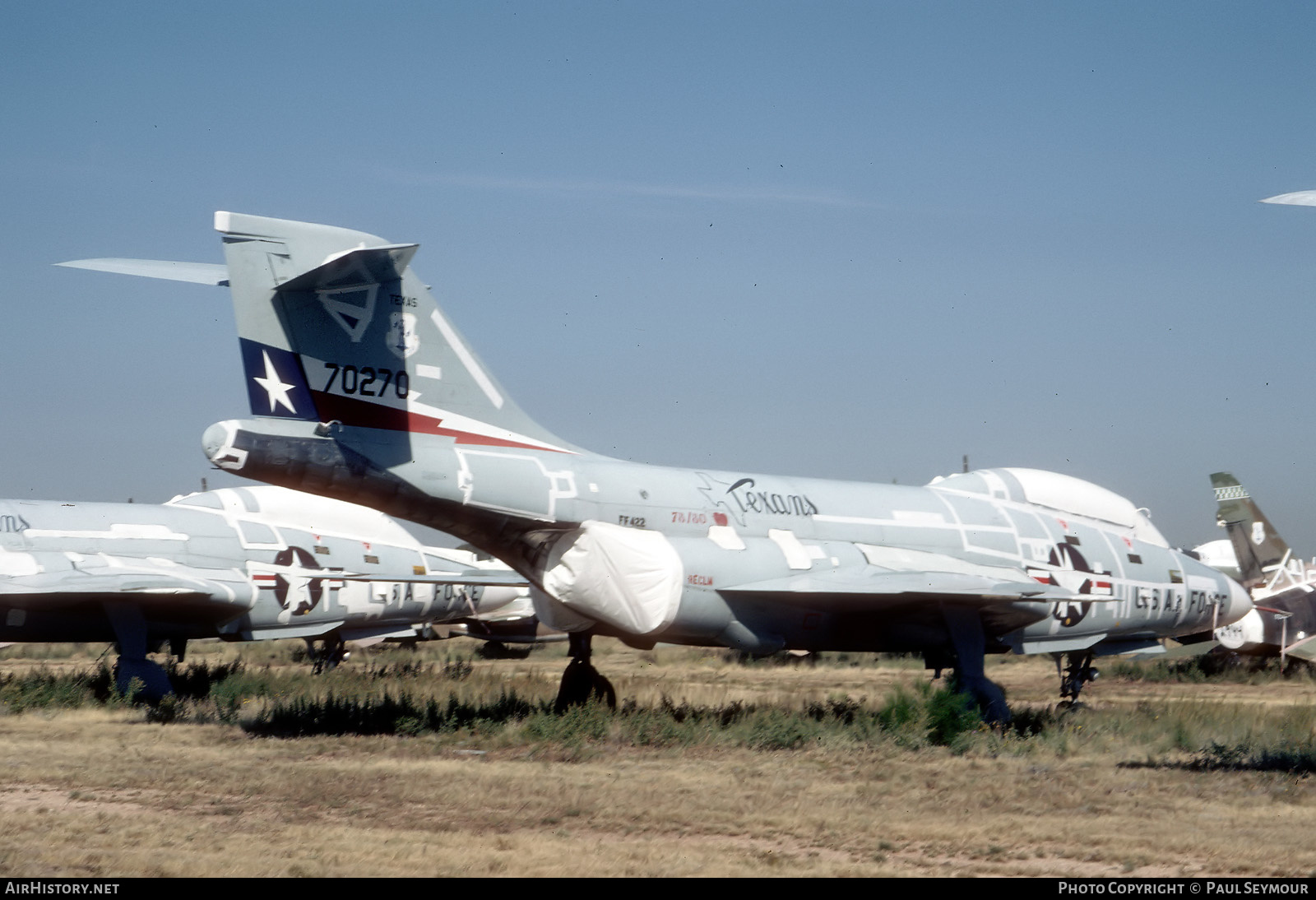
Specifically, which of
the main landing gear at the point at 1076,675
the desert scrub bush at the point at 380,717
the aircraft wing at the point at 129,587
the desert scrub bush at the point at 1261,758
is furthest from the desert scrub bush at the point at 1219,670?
the aircraft wing at the point at 129,587

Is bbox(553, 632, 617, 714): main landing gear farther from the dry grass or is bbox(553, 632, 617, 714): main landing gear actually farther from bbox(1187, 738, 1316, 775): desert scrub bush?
bbox(1187, 738, 1316, 775): desert scrub bush

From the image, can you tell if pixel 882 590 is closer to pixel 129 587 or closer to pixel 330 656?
pixel 129 587

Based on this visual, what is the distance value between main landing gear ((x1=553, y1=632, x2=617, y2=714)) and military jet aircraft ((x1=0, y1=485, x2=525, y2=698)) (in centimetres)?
229

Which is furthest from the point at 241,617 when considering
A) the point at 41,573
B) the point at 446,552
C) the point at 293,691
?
the point at 446,552

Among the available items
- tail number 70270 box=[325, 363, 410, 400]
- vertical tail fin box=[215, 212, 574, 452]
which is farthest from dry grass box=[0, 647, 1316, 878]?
tail number 70270 box=[325, 363, 410, 400]

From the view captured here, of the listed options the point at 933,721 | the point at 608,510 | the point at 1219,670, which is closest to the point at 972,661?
the point at 933,721

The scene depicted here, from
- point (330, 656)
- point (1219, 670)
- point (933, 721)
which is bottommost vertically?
point (1219, 670)

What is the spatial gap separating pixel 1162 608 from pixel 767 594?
7105 mm

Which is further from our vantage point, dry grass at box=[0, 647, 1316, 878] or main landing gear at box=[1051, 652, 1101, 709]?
main landing gear at box=[1051, 652, 1101, 709]

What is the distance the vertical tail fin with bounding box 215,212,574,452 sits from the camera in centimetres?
1342

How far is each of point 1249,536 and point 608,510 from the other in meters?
16.1

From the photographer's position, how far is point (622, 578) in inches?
575

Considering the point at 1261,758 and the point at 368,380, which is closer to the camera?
the point at 1261,758
